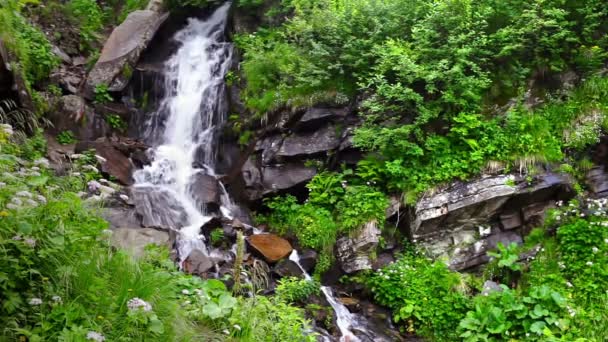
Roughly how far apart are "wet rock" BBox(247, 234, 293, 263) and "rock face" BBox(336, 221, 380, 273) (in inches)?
40.4

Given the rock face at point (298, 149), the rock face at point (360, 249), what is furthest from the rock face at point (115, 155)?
the rock face at point (360, 249)

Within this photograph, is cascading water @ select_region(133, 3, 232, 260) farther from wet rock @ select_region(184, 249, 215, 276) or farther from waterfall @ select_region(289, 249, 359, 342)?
waterfall @ select_region(289, 249, 359, 342)

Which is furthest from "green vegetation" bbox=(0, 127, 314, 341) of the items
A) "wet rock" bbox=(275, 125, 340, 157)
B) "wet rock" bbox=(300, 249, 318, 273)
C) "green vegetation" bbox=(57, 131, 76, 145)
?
"green vegetation" bbox=(57, 131, 76, 145)

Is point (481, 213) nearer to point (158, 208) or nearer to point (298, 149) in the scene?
point (298, 149)

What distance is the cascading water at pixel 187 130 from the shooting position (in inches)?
378

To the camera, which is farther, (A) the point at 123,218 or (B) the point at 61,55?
(B) the point at 61,55

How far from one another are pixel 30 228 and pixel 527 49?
906cm

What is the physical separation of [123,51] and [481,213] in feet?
31.4

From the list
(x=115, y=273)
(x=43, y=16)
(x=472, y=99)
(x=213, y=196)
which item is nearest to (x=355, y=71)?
(x=472, y=99)

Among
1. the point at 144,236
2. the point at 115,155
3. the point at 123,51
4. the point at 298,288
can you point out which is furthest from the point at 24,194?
the point at 123,51

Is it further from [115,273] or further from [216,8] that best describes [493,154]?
[216,8]

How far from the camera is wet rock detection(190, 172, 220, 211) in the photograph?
32.8 feet

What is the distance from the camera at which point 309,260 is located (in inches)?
342

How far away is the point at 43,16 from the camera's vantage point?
12992 mm
